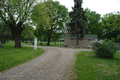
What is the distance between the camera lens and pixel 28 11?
1603cm

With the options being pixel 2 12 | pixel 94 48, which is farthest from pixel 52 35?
pixel 94 48

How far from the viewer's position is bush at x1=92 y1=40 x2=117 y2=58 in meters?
9.53

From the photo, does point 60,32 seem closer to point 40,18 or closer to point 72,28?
point 72,28

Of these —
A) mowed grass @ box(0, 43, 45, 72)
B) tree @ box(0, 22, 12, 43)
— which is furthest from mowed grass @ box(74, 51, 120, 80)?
tree @ box(0, 22, 12, 43)

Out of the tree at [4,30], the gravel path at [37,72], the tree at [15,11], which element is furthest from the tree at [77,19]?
the gravel path at [37,72]

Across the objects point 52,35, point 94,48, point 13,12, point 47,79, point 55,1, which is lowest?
point 47,79

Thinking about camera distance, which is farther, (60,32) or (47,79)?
(60,32)

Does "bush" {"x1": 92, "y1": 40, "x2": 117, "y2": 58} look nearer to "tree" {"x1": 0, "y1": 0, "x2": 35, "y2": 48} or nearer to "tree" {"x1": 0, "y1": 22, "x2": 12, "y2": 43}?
"tree" {"x1": 0, "y1": 0, "x2": 35, "y2": 48}

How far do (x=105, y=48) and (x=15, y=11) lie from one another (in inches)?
547

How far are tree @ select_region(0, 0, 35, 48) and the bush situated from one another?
11.5 meters

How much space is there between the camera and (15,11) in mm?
15383

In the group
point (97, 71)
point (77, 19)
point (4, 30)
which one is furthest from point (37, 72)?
point (4, 30)

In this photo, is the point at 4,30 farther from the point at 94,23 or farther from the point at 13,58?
the point at 94,23

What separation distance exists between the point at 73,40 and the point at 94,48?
64.9 ft
